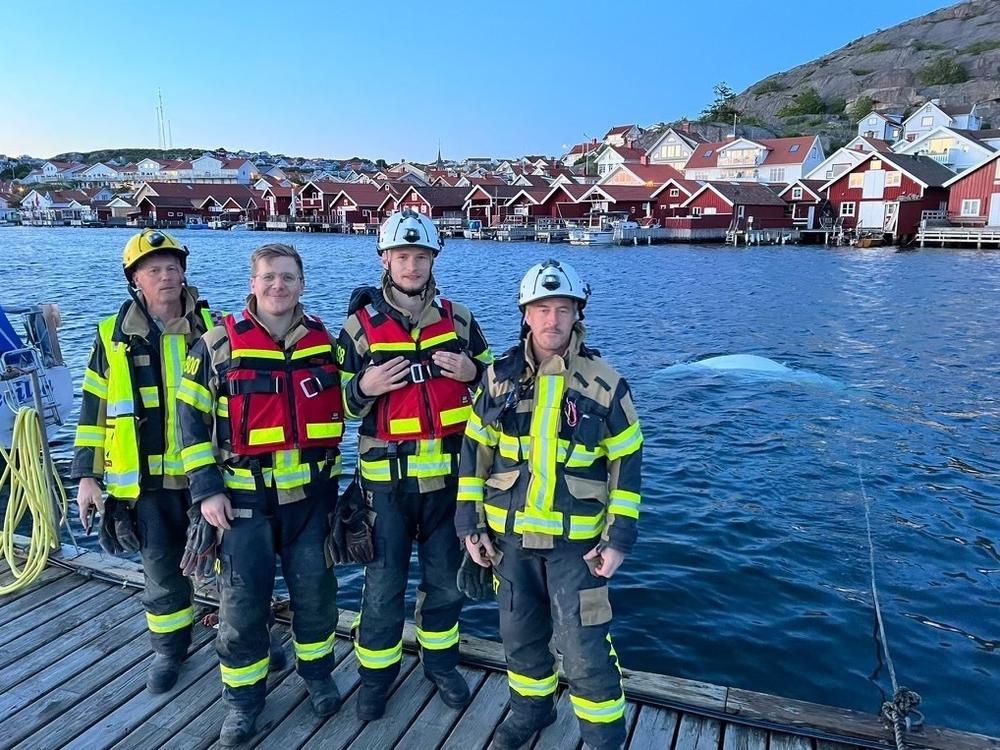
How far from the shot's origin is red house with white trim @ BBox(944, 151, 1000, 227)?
55250mm

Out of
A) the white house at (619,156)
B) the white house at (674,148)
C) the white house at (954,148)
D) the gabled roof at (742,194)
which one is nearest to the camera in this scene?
the gabled roof at (742,194)

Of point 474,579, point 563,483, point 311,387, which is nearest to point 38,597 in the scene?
point 311,387

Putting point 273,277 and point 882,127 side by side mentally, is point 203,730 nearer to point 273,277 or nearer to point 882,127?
point 273,277

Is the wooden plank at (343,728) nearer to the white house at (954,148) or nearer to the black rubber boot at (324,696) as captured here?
the black rubber boot at (324,696)

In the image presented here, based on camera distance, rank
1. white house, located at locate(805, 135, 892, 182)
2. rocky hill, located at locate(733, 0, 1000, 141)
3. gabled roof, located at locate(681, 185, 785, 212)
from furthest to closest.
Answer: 1. rocky hill, located at locate(733, 0, 1000, 141)
2. gabled roof, located at locate(681, 185, 785, 212)
3. white house, located at locate(805, 135, 892, 182)

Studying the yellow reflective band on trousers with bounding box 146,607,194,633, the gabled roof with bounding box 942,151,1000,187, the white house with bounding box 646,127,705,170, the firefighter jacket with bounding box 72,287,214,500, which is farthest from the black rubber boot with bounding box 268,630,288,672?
the white house with bounding box 646,127,705,170

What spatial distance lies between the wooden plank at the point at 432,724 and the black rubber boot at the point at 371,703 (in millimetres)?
209

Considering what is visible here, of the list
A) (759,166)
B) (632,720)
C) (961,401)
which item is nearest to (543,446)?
(632,720)

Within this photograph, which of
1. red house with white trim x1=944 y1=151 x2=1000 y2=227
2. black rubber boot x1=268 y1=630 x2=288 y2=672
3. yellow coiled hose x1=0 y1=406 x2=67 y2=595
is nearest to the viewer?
black rubber boot x1=268 y1=630 x2=288 y2=672

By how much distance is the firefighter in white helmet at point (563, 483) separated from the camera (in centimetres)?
338

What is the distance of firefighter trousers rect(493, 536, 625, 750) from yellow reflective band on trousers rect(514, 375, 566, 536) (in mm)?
114

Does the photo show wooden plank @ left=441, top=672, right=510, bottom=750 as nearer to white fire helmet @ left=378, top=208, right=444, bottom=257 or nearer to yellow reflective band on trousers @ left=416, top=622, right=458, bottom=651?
yellow reflective band on trousers @ left=416, top=622, right=458, bottom=651

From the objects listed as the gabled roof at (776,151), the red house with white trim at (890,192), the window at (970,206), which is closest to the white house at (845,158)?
the red house with white trim at (890,192)

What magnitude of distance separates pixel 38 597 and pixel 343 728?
296 cm
